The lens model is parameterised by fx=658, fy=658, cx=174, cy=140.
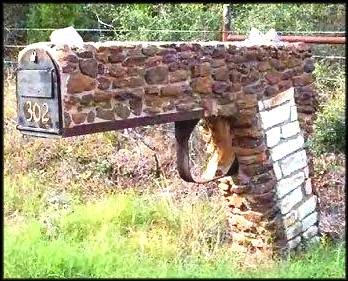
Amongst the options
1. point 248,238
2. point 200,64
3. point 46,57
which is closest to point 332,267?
point 248,238

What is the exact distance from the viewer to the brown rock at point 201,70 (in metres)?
4.39

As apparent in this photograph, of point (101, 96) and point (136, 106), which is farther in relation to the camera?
point (136, 106)

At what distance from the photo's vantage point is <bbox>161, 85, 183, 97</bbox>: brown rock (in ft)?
13.6

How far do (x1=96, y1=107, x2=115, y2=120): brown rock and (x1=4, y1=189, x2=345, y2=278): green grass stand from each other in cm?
103

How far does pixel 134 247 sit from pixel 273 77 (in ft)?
5.75

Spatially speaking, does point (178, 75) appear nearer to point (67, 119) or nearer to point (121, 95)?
point (121, 95)

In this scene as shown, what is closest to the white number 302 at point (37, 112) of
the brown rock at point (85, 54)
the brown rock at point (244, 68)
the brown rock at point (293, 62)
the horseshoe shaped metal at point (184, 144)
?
the brown rock at point (85, 54)

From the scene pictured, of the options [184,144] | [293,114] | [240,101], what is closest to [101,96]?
[184,144]

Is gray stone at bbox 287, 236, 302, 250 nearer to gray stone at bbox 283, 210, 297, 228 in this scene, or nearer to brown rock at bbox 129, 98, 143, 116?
gray stone at bbox 283, 210, 297, 228

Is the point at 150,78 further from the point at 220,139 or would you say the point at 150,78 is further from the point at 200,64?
the point at 220,139

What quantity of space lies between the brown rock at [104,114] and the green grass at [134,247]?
1.03 meters

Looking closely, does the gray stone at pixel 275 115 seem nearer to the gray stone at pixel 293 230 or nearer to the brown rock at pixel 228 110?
the brown rock at pixel 228 110

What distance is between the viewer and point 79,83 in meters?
3.66

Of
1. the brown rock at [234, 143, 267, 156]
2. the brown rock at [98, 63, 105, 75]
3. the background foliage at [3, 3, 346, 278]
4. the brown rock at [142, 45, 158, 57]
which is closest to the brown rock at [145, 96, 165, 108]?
the brown rock at [142, 45, 158, 57]
